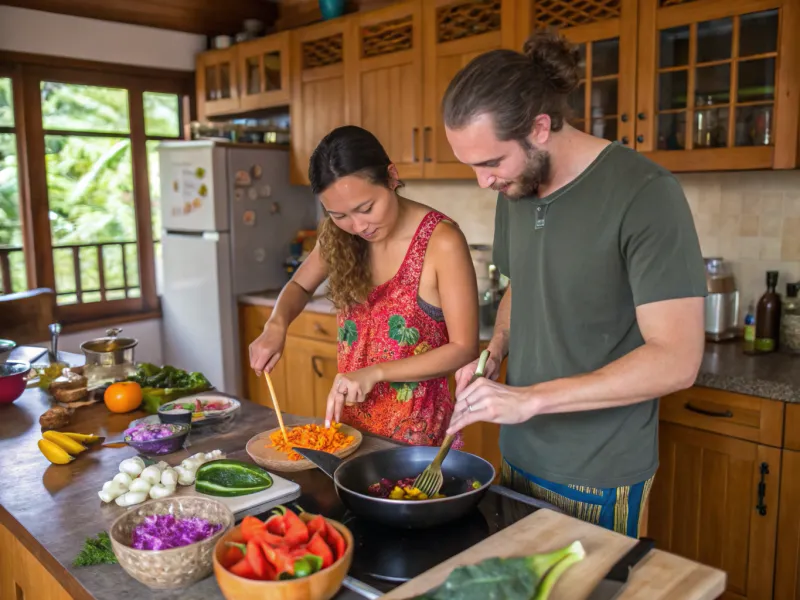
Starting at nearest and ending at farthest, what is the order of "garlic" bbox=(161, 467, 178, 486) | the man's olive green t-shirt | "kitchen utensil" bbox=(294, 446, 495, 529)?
"kitchen utensil" bbox=(294, 446, 495, 529) → the man's olive green t-shirt → "garlic" bbox=(161, 467, 178, 486)

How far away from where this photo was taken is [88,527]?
120cm

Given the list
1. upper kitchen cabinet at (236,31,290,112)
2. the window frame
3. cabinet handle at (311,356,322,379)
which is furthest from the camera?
upper kitchen cabinet at (236,31,290,112)

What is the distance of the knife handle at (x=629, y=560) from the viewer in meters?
0.92

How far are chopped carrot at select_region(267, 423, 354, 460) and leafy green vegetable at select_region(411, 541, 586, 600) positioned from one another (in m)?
0.61

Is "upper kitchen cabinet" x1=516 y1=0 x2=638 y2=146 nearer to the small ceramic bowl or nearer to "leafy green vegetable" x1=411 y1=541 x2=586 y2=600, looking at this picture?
the small ceramic bowl

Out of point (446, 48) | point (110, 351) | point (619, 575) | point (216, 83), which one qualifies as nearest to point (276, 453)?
point (619, 575)

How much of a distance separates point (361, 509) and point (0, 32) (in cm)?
358

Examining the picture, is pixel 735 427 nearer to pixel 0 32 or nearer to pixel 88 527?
pixel 88 527

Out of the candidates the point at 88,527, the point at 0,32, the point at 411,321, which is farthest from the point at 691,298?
the point at 0,32

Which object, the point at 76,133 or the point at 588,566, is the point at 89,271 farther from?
the point at 588,566

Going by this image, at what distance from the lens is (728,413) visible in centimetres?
220

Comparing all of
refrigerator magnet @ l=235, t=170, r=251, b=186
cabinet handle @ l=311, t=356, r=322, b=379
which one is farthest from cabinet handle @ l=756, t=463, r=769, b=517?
refrigerator magnet @ l=235, t=170, r=251, b=186

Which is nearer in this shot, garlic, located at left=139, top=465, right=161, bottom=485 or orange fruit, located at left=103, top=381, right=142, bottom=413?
garlic, located at left=139, top=465, right=161, bottom=485

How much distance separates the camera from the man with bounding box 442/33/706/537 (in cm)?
114
